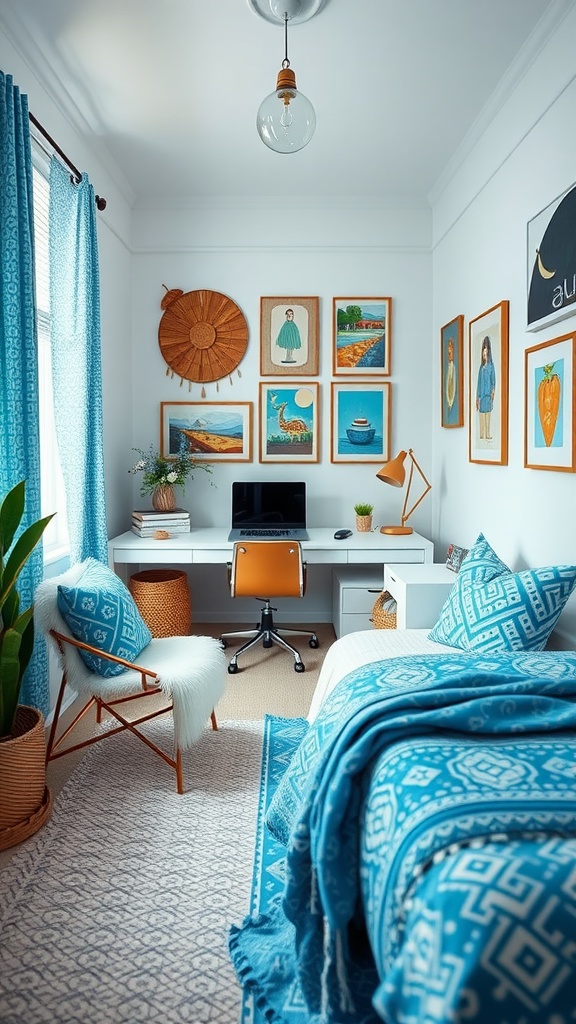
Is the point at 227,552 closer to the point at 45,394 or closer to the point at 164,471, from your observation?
the point at 164,471

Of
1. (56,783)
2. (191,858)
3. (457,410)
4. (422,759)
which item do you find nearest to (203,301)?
(457,410)

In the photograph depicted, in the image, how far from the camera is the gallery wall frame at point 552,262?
226cm

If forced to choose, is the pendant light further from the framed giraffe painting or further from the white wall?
the framed giraffe painting

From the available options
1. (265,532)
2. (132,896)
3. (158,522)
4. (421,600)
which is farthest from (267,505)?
(132,896)

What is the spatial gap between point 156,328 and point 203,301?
36 centimetres

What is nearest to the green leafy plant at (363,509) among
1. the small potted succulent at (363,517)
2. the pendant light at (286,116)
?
the small potted succulent at (363,517)

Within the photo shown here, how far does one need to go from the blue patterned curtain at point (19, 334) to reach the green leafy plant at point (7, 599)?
0.29 meters

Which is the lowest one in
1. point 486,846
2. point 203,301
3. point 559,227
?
point 486,846

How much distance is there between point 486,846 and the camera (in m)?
1.02

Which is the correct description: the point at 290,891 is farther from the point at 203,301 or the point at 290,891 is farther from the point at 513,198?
the point at 203,301

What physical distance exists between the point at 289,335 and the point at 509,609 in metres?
2.73

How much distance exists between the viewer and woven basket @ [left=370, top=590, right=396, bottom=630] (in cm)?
355

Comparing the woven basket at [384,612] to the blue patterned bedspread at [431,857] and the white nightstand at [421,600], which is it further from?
the blue patterned bedspread at [431,857]

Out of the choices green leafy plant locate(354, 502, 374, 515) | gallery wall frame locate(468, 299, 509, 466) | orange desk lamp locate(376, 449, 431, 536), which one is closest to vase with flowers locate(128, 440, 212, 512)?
green leafy plant locate(354, 502, 374, 515)
